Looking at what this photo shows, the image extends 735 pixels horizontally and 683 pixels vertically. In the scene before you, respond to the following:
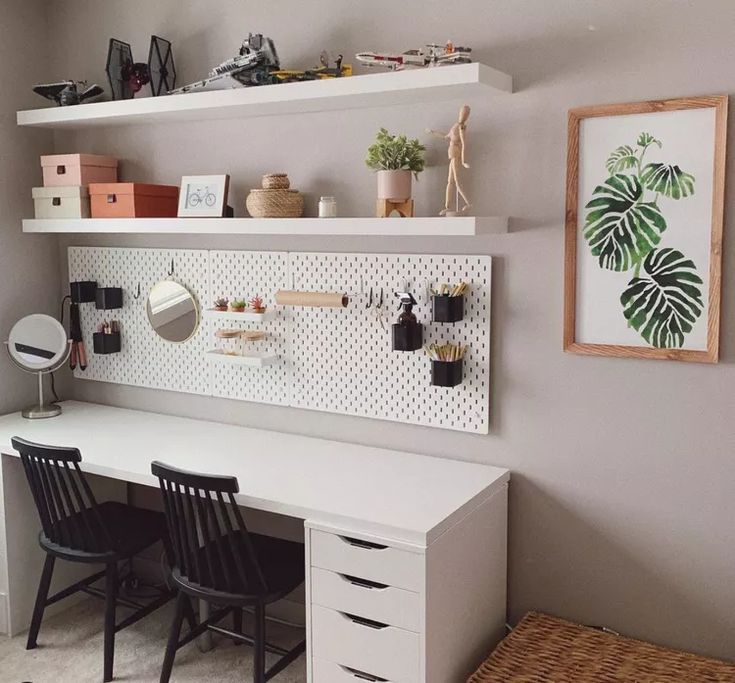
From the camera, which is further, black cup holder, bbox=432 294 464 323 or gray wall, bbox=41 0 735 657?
black cup holder, bbox=432 294 464 323

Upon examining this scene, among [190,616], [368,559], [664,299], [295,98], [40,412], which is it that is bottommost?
[190,616]

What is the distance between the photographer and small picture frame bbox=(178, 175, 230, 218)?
9.84 feet

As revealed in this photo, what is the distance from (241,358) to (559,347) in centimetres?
114

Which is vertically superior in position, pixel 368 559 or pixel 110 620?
pixel 368 559

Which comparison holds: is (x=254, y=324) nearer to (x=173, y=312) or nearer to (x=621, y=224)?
(x=173, y=312)

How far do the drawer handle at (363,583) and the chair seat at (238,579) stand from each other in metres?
0.27

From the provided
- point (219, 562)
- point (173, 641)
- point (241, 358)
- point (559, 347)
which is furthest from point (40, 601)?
point (559, 347)

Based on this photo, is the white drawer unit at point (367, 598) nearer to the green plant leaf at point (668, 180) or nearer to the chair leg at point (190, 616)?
the chair leg at point (190, 616)

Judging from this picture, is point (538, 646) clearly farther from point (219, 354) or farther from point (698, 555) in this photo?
point (219, 354)

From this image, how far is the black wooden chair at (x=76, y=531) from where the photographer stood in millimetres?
2734

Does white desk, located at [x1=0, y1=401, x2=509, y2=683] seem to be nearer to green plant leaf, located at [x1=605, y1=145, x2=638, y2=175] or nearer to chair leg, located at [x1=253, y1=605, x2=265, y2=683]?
chair leg, located at [x1=253, y1=605, x2=265, y2=683]

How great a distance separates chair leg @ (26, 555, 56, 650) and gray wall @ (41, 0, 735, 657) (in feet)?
3.57

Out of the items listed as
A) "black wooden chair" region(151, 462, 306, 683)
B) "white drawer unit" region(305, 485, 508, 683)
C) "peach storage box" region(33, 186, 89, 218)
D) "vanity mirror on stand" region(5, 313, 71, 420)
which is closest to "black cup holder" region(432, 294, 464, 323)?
"white drawer unit" region(305, 485, 508, 683)

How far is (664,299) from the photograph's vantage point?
2361mm
